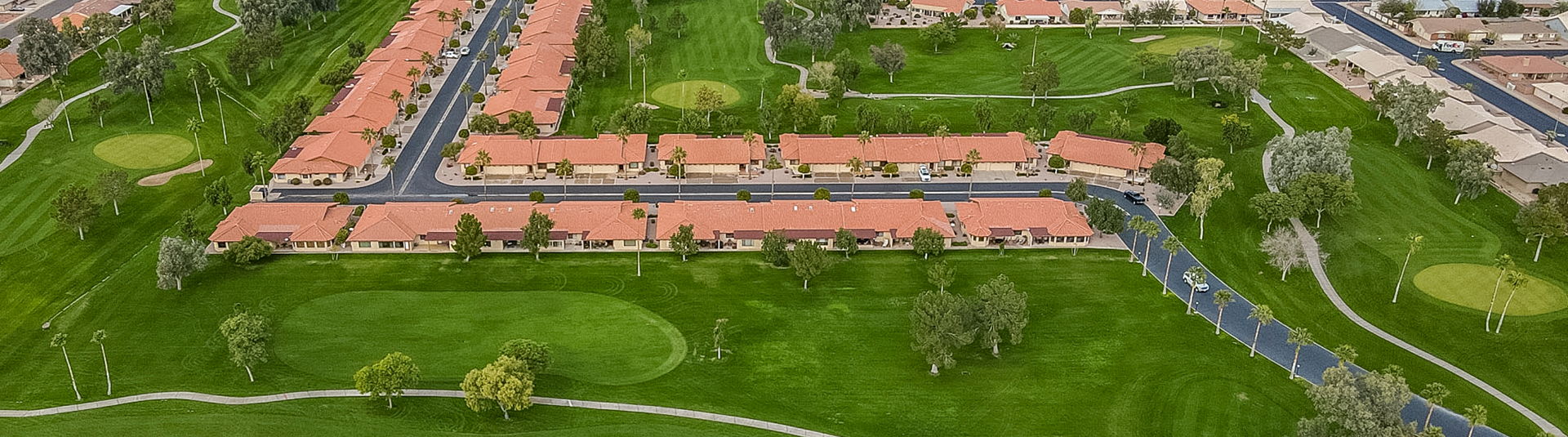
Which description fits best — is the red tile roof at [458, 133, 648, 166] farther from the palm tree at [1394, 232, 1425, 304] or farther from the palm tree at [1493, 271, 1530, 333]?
the palm tree at [1493, 271, 1530, 333]

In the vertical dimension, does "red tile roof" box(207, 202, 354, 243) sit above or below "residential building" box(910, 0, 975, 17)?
below

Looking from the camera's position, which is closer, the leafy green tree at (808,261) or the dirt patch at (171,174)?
the leafy green tree at (808,261)

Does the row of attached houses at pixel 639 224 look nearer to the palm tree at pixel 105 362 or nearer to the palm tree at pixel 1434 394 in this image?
the palm tree at pixel 105 362

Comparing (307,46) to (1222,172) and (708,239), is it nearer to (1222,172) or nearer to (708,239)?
(708,239)

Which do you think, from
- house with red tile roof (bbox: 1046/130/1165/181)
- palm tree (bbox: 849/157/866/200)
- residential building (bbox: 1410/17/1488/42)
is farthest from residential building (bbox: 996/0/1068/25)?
palm tree (bbox: 849/157/866/200)

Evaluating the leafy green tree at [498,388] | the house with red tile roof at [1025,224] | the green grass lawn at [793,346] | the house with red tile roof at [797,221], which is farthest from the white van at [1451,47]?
the leafy green tree at [498,388]

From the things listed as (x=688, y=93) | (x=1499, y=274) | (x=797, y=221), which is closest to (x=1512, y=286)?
(x=1499, y=274)
